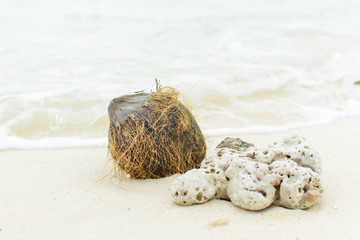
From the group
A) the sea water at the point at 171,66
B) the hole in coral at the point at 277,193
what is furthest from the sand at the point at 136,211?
the sea water at the point at 171,66

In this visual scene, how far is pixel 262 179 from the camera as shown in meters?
2.69

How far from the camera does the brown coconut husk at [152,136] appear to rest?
308cm

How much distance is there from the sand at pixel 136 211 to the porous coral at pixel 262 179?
0.08 metres

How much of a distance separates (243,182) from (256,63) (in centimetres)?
645

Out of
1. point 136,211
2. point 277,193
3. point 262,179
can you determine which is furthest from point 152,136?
point 277,193

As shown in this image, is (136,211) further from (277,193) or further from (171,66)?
(171,66)

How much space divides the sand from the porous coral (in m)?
0.08

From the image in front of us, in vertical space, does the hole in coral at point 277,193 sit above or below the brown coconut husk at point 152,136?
below

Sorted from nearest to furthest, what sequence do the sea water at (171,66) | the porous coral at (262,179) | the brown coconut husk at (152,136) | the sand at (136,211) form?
the sand at (136,211)
the porous coral at (262,179)
the brown coconut husk at (152,136)
the sea water at (171,66)

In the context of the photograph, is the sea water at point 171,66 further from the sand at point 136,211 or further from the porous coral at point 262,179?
the porous coral at point 262,179

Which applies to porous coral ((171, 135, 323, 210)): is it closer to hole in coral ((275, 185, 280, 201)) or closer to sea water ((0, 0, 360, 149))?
hole in coral ((275, 185, 280, 201))

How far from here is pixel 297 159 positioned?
2.91 meters

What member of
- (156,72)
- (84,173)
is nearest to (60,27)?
(156,72)

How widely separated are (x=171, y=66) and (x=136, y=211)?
5929mm
